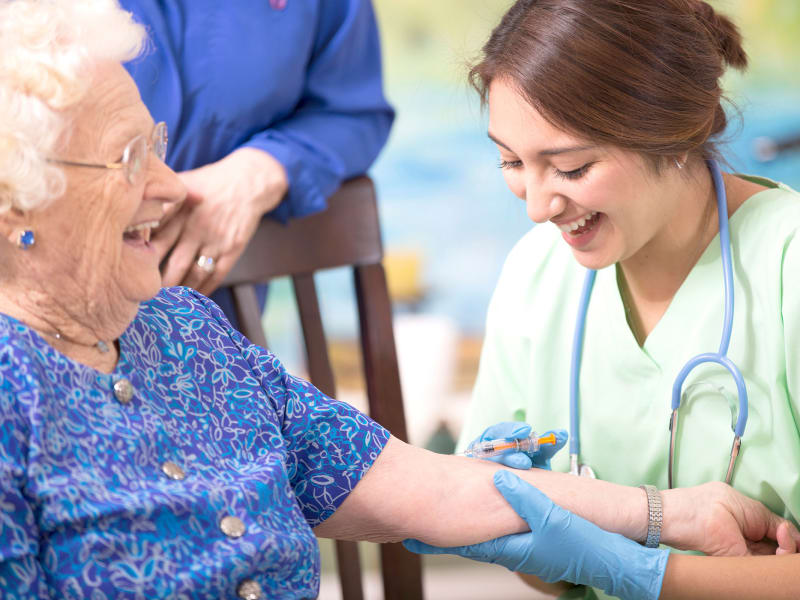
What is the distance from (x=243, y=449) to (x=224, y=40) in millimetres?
795

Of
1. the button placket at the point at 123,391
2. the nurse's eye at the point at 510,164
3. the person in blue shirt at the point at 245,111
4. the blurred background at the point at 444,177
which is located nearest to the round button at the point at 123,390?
the button placket at the point at 123,391

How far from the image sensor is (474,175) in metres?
3.43

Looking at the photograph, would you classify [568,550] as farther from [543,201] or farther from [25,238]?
[25,238]

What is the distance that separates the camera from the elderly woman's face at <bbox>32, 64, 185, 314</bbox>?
3.34 feet

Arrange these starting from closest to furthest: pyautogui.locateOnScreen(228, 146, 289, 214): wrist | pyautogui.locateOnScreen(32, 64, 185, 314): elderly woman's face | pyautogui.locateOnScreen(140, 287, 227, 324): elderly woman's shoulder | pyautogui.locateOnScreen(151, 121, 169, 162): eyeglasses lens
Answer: pyautogui.locateOnScreen(32, 64, 185, 314): elderly woman's face → pyautogui.locateOnScreen(151, 121, 169, 162): eyeglasses lens → pyautogui.locateOnScreen(140, 287, 227, 324): elderly woman's shoulder → pyautogui.locateOnScreen(228, 146, 289, 214): wrist

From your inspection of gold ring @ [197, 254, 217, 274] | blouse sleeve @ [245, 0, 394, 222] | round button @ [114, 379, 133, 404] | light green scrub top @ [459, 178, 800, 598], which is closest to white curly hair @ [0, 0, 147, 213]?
round button @ [114, 379, 133, 404]

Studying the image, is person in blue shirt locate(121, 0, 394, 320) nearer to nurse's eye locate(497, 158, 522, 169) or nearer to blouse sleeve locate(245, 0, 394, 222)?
blouse sleeve locate(245, 0, 394, 222)

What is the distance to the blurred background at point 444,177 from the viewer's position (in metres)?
3.38

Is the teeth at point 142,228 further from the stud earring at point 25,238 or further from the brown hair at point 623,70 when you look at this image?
the brown hair at point 623,70

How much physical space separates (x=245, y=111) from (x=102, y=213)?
0.67 meters

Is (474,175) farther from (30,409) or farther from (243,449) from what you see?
(30,409)

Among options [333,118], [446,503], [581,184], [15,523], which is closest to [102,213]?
[15,523]

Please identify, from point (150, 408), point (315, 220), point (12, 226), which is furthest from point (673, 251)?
point (12, 226)

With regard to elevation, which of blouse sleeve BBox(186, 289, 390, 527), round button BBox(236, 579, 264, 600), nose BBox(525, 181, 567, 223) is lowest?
round button BBox(236, 579, 264, 600)
